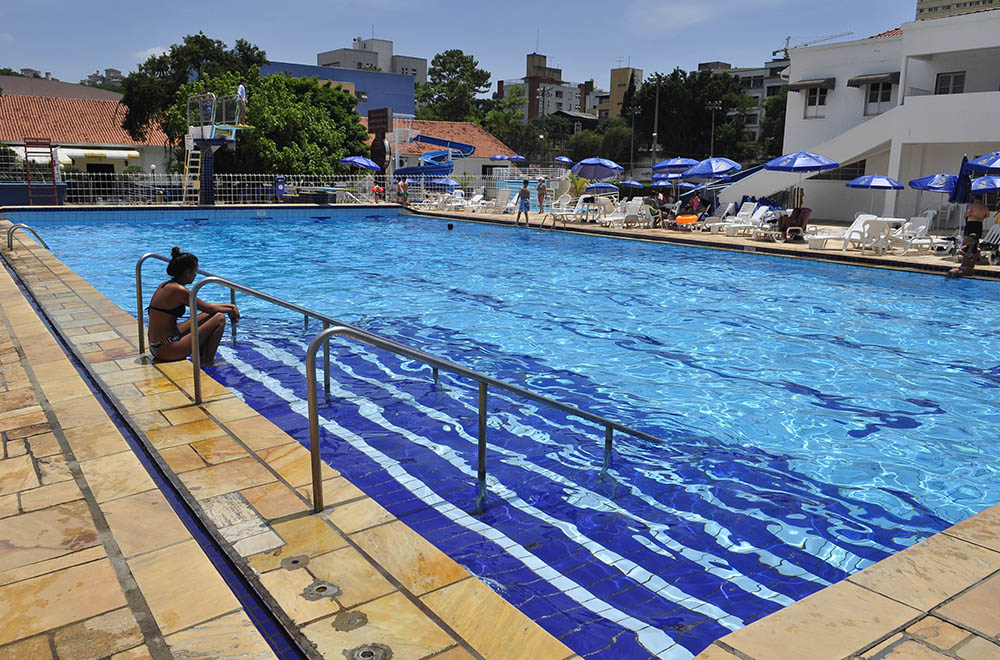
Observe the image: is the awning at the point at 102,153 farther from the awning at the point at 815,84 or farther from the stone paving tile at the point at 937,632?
the stone paving tile at the point at 937,632

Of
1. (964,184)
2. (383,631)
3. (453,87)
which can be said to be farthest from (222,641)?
(453,87)

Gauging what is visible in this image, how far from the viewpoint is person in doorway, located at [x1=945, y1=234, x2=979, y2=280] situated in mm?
12625

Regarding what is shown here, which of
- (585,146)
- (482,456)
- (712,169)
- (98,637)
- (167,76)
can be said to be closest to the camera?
(98,637)

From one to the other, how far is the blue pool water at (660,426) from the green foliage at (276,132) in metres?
17.2

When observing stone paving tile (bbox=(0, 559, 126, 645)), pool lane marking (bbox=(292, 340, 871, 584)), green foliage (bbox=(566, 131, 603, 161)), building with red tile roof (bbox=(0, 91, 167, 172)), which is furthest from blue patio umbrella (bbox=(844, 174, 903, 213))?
green foliage (bbox=(566, 131, 603, 161))

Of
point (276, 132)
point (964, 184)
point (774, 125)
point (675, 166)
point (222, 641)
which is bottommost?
point (222, 641)

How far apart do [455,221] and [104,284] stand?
13785 millimetres

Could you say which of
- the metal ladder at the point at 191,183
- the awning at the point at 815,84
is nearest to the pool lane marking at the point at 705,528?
the metal ladder at the point at 191,183

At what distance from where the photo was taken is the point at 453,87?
73375mm

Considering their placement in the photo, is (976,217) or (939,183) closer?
(976,217)

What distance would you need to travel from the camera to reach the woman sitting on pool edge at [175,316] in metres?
5.68

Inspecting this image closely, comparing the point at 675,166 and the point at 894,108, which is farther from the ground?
the point at 894,108

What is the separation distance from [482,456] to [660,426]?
2455 millimetres

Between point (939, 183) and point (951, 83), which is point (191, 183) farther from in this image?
point (951, 83)
